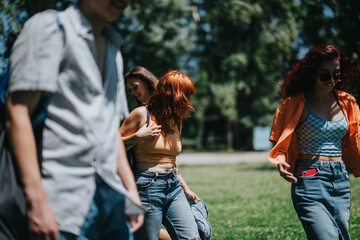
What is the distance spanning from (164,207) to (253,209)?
5427 mm

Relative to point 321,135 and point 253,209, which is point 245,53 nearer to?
point 253,209

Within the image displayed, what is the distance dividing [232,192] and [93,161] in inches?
387

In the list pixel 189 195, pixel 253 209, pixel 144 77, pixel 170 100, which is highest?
pixel 144 77

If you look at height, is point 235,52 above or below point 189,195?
above

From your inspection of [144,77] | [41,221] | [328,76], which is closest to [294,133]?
[328,76]

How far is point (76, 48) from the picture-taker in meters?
1.56

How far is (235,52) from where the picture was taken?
33344mm

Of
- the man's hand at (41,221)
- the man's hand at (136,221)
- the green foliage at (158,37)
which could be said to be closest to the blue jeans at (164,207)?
the man's hand at (136,221)

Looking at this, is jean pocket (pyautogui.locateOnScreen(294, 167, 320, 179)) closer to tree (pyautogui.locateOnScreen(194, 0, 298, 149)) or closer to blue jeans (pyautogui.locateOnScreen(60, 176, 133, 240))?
blue jeans (pyautogui.locateOnScreen(60, 176, 133, 240))

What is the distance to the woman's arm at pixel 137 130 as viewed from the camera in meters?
3.26

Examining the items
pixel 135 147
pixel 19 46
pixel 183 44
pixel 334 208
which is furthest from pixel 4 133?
pixel 183 44

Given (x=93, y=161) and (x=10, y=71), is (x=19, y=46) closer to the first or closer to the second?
(x=10, y=71)

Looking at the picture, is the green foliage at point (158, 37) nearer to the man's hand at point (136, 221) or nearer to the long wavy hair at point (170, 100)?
the long wavy hair at point (170, 100)

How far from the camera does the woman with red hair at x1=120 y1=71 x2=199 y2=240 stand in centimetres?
321
